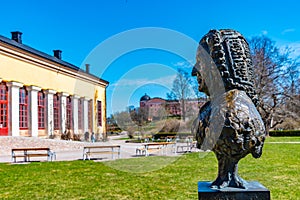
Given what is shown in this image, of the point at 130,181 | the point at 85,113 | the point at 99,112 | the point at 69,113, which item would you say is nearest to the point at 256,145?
the point at 130,181

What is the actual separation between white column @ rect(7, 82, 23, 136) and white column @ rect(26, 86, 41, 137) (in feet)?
6.62

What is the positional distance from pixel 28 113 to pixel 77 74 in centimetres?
1047

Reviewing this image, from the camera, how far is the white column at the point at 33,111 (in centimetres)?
2961

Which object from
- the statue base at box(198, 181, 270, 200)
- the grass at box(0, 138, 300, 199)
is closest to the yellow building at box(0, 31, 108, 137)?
the grass at box(0, 138, 300, 199)

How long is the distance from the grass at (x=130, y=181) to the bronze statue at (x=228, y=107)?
350 cm

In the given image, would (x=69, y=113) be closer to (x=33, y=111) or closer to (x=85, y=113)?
(x=85, y=113)

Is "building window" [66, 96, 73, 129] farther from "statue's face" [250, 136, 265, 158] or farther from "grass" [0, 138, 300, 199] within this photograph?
"statue's face" [250, 136, 265, 158]

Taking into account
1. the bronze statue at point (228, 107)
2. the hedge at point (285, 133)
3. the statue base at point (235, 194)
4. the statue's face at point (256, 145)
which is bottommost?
the hedge at point (285, 133)

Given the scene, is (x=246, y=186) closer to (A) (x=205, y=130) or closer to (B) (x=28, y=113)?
(A) (x=205, y=130)

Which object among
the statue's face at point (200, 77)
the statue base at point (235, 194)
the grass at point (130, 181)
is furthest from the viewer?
the grass at point (130, 181)

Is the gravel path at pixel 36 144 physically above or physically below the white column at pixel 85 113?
below

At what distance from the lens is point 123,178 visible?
951cm

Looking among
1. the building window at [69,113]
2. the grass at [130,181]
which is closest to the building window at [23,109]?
the building window at [69,113]

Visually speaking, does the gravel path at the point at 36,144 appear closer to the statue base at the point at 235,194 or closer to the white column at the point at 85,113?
the white column at the point at 85,113
